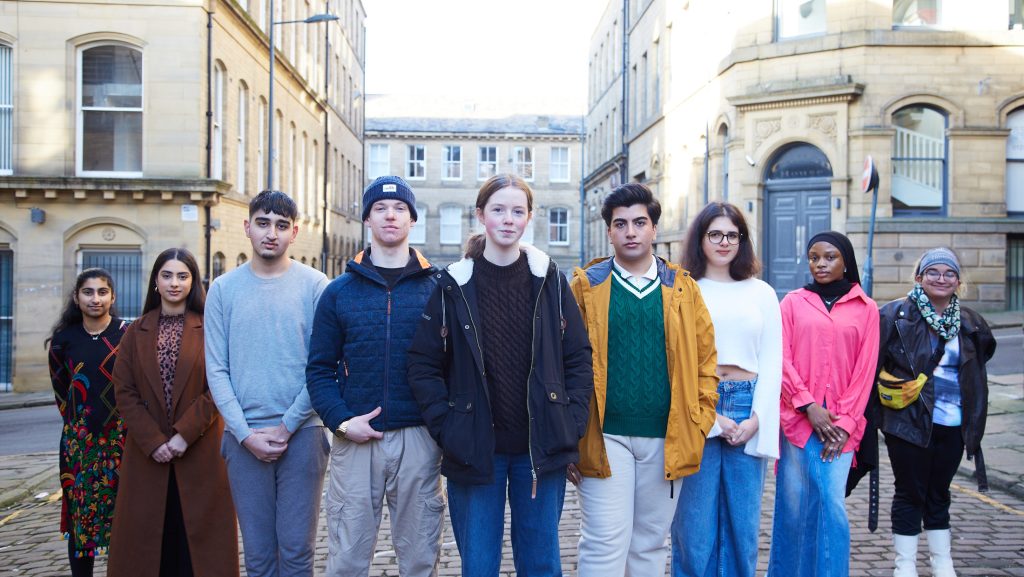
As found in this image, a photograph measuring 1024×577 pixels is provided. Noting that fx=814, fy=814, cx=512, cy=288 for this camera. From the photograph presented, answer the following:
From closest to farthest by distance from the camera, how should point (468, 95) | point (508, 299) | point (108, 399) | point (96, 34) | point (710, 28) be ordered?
point (508, 299)
point (108, 399)
point (96, 34)
point (710, 28)
point (468, 95)

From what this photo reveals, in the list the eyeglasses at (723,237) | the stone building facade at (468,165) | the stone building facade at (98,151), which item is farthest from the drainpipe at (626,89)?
the eyeglasses at (723,237)

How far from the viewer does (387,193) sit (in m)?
4.03

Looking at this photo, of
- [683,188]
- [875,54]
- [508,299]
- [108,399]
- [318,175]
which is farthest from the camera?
[318,175]

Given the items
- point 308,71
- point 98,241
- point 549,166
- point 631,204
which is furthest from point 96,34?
point 549,166

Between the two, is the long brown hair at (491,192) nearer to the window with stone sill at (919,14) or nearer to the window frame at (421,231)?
the window with stone sill at (919,14)

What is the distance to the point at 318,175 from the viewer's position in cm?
3466

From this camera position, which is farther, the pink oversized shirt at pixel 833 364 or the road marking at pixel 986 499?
the road marking at pixel 986 499

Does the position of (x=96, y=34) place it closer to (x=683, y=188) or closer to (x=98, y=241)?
(x=98, y=241)

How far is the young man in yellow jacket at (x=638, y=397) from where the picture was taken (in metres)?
3.94

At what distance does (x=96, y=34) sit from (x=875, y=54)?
17495 millimetres

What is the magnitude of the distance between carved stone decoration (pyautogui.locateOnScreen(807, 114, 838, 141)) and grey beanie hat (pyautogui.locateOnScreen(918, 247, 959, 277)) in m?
15.8

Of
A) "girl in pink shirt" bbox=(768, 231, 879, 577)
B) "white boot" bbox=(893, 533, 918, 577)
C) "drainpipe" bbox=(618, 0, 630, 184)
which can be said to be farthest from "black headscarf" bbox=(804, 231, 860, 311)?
"drainpipe" bbox=(618, 0, 630, 184)

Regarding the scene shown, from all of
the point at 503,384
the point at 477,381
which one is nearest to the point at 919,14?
the point at 503,384

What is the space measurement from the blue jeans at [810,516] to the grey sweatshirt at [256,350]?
104 inches
